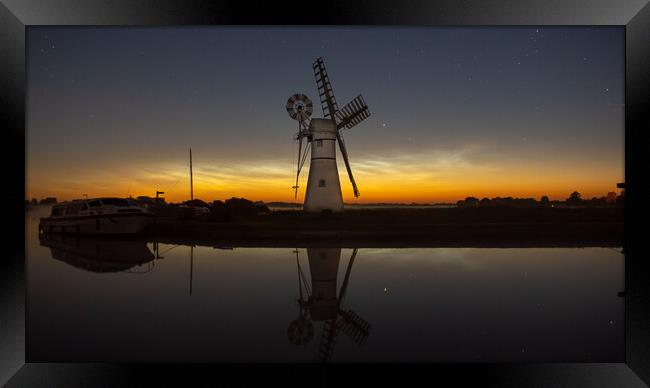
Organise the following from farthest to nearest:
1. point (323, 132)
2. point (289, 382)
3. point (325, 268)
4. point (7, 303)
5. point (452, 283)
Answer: point (323, 132) < point (325, 268) < point (452, 283) < point (7, 303) < point (289, 382)

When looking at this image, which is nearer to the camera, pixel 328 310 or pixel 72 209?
pixel 328 310

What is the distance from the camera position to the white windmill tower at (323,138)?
15.6 m

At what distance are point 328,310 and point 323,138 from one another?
446 inches

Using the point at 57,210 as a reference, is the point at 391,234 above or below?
below

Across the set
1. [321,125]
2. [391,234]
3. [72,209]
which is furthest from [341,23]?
[72,209]

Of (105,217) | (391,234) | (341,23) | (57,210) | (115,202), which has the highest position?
(341,23)

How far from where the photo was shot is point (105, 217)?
14.0 metres

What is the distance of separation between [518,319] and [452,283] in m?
1.52

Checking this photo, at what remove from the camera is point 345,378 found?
4.46m

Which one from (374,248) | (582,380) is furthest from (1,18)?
(374,248)

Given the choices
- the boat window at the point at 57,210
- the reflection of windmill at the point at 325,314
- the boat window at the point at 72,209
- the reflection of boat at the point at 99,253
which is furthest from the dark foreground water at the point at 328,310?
the boat window at the point at 57,210

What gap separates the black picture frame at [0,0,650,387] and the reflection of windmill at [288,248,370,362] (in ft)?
1.07

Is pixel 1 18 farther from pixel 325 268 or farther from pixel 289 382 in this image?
pixel 325 268

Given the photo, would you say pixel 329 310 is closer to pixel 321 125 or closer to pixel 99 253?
pixel 99 253
